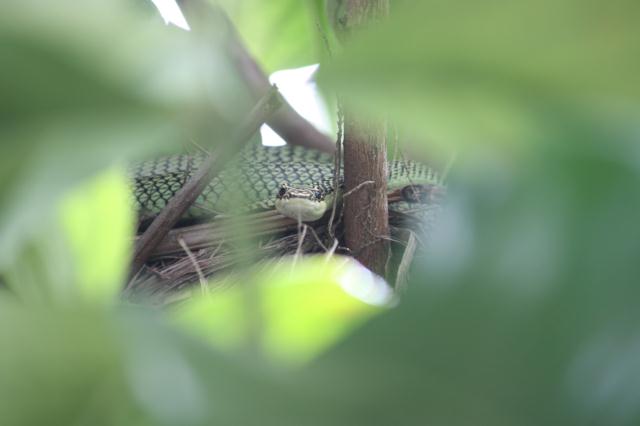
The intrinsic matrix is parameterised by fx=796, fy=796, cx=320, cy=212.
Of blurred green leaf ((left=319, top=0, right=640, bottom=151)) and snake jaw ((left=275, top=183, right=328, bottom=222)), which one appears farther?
snake jaw ((left=275, top=183, right=328, bottom=222))

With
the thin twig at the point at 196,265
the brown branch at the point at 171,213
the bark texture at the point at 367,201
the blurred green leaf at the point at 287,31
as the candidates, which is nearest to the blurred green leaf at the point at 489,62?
the blurred green leaf at the point at 287,31

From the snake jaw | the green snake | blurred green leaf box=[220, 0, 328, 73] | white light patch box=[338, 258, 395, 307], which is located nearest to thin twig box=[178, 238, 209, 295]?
the green snake

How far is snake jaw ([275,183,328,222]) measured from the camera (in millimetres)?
1699

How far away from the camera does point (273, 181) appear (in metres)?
2.01

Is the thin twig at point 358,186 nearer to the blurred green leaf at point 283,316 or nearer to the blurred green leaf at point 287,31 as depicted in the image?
the blurred green leaf at point 287,31

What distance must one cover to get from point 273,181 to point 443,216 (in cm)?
187

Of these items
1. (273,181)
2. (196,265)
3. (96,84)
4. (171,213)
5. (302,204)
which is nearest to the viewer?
(96,84)

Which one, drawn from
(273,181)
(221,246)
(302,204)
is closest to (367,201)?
(302,204)

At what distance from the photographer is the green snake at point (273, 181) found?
173 centimetres

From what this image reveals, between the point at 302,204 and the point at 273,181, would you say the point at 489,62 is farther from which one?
the point at 273,181

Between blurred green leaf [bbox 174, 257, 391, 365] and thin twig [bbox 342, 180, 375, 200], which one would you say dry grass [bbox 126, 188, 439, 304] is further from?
blurred green leaf [bbox 174, 257, 391, 365]

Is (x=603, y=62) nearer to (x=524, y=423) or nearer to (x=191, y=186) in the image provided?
(x=524, y=423)

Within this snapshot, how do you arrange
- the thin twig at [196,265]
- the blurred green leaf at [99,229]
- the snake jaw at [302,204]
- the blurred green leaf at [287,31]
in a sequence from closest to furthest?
1. the blurred green leaf at [99,229]
2. the blurred green leaf at [287,31]
3. the thin twig at [196,265]
4. the snake jaw at [302,204]

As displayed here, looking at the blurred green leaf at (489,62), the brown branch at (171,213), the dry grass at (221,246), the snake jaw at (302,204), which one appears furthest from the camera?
the snake jaw at (302,204)
